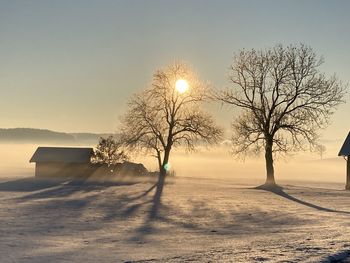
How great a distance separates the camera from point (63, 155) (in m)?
77.9

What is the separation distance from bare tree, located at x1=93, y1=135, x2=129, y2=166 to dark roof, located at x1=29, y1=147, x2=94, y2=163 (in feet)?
5.97

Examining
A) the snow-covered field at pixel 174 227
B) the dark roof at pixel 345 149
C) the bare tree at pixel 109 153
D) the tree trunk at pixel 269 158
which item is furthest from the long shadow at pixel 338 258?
Result: the bare tree at pixel 109 153

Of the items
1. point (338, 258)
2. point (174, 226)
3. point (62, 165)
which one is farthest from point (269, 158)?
point (338, 258)

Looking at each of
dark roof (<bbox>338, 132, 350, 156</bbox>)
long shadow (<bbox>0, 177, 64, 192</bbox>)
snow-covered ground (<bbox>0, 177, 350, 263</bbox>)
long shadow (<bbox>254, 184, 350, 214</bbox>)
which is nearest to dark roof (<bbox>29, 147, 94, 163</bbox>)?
long shadow (<bbox>0, 177, 64, 192</bbox>)

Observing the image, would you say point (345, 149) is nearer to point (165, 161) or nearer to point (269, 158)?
point (269, 158)

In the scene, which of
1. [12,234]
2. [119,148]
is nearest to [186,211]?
[12,234]

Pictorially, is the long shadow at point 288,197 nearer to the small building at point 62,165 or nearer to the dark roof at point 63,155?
the small building at point 62,165

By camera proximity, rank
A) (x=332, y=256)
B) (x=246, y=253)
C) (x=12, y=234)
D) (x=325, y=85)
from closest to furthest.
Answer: (x=332, y=256) → (x=246, y=253) → (x=12, y=234) → (x=325, y=85)

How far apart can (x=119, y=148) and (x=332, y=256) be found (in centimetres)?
6503

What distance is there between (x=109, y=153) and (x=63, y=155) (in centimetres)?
Answer: 721

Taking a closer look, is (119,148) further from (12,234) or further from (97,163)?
(12,234)

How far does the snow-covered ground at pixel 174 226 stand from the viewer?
49.6ft

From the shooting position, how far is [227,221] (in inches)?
1099

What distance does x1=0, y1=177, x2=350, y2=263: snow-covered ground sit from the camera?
15.1 meters
